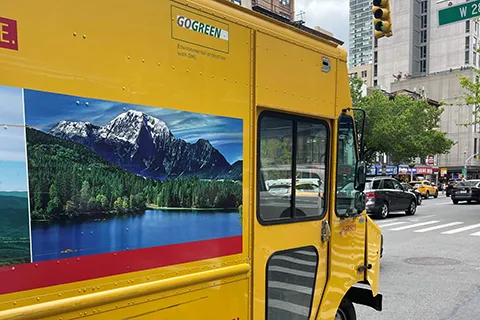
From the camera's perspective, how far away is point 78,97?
1.87m

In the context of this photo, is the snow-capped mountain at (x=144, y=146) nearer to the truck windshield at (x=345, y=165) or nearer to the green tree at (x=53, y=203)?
the green tree at (x=53, y=203)

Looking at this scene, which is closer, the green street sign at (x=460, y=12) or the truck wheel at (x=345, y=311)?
the truck wheel at (x=345, y=311)

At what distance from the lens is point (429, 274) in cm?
737

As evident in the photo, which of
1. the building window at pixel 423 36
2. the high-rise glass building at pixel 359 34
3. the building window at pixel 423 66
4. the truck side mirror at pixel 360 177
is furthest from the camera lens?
the high-rise glass building at pixel 359 34

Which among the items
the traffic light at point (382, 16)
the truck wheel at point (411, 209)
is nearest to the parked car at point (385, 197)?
the truck wheel at point (411, 209)

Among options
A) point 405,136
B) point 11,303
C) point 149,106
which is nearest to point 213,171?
point 149,106

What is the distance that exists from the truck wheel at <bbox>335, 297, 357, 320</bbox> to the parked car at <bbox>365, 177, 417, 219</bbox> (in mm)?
12364

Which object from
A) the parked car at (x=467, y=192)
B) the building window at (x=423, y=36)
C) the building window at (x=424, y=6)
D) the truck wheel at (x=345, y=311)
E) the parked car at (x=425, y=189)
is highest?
the building window at (x=424, y=6)

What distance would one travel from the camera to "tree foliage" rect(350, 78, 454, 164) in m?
30.4

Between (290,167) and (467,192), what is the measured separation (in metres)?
25.4

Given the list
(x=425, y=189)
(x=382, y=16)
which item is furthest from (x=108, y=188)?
(x=425, y=189)

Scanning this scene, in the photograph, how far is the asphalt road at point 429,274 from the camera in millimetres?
5383

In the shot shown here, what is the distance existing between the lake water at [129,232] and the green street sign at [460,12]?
29.4 ft

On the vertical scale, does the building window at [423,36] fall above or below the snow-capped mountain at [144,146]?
above
